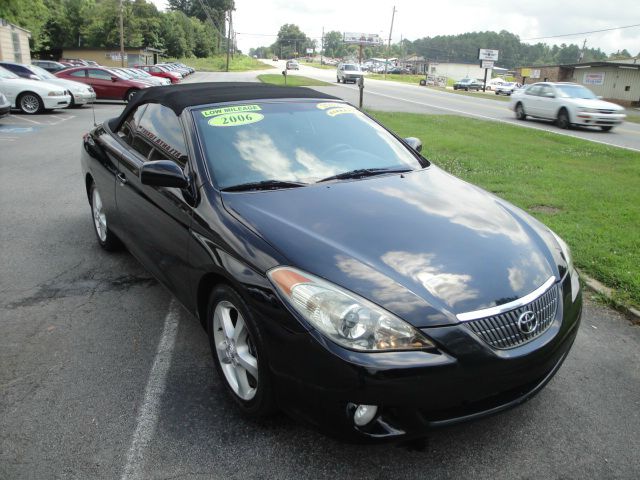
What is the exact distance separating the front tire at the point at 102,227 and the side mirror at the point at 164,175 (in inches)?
75.8

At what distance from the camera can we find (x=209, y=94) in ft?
12.9

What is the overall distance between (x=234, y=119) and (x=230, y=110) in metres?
0.12

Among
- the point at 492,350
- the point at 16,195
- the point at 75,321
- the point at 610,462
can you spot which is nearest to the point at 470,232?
the point at 492,350

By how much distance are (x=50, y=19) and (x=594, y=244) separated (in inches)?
2864

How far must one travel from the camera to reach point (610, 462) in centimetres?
253

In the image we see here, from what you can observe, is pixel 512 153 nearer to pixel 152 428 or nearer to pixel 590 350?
pixel 590 350

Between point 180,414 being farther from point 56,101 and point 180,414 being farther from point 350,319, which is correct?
point 56,101

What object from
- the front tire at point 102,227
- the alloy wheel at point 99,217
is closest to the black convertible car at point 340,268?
the front tire at point 102,227

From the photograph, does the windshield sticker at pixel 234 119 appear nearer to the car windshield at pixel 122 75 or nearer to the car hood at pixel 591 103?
the car hood at pixel 591 103

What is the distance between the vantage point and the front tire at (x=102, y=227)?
4988mm

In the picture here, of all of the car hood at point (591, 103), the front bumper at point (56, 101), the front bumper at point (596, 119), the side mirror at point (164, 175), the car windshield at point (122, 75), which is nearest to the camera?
the side mirror at point (164, 175)

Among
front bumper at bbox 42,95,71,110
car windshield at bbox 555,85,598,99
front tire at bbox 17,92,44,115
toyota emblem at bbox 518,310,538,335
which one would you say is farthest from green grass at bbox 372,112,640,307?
front tire at bbox 17,92,44,115

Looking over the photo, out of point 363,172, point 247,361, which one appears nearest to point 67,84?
point 363,172

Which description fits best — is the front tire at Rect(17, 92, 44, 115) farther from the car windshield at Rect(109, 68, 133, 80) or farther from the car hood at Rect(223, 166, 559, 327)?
the car hood at Rect(223, 166, 559, 327)
